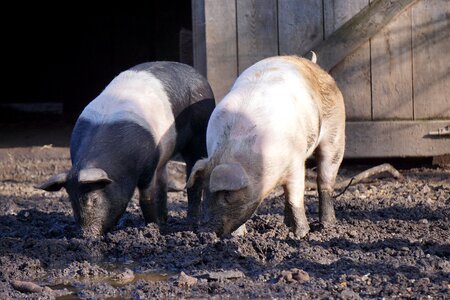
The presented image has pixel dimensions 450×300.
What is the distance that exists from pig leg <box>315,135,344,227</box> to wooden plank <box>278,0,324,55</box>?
2003 millimetres

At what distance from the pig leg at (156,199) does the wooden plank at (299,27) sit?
2.21 metres

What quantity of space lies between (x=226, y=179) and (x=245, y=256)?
0.43 m

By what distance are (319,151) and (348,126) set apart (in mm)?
2017

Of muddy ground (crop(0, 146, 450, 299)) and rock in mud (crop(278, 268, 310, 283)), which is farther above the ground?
rock in mud (crop(278, 268, 310, 283))

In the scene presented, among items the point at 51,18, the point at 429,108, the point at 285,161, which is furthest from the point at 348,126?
the point at 51,18

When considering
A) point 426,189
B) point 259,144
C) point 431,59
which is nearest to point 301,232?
point 259,144

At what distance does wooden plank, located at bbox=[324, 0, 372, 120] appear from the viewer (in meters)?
8.60

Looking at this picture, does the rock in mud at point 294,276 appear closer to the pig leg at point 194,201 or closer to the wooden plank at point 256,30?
the pig leg at point 194,201

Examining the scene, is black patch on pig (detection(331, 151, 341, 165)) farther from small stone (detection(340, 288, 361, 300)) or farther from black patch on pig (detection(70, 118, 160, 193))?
small stone (detection(340, 288, 361, 300))

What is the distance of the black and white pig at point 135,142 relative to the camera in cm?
618

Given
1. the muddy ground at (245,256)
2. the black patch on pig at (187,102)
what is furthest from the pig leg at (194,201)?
the black patch on pig at (187,102)

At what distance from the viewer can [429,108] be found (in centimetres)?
865

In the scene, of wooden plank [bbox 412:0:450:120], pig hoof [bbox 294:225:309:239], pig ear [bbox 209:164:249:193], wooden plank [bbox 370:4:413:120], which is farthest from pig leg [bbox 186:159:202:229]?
wooden plank [bbox 412:0:450:120]

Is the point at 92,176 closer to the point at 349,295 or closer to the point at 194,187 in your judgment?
the point at 194,187
